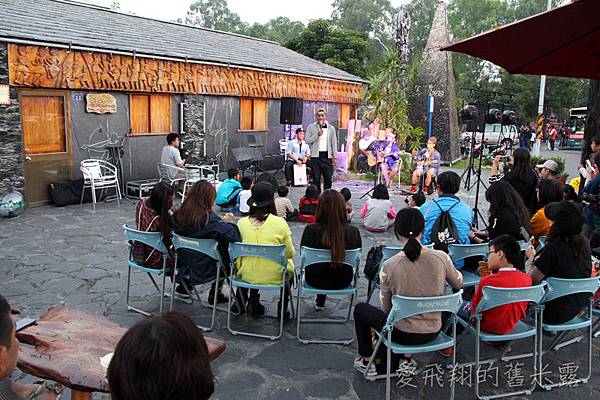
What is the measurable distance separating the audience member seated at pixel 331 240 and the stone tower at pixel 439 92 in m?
17.9

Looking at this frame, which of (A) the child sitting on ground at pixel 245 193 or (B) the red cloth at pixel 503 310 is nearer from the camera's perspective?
(B) the red cloth at pixel 503 310

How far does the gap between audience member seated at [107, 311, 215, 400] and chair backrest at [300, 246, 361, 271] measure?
2.72 metres

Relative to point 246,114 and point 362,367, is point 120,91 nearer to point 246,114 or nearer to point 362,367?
point 246,114

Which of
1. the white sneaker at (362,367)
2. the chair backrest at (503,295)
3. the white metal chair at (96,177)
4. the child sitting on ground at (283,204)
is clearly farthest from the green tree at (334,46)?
the chair backrest at (503,295)

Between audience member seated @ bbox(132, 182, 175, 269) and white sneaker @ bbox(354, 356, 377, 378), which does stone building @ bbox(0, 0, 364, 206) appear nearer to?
audience member seated @ bbox(132, 182, 175, 269)

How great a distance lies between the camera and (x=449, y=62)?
21766mm

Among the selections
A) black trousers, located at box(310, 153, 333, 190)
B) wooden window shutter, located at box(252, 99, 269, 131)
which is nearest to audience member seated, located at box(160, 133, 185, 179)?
black trousers, located at box(310, 153, 333, 190)

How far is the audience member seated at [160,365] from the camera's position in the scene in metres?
1.50

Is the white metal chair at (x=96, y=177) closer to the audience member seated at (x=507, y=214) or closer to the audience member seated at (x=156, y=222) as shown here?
the audience member seated at (x=156, y=222)

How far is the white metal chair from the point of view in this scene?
10016mm

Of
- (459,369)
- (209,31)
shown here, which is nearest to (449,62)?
(209,31)

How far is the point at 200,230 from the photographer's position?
178 inches

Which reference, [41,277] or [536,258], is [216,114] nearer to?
[41,277]

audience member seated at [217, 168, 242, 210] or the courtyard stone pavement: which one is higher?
audience member seated at [217, 168, 242, 210]
